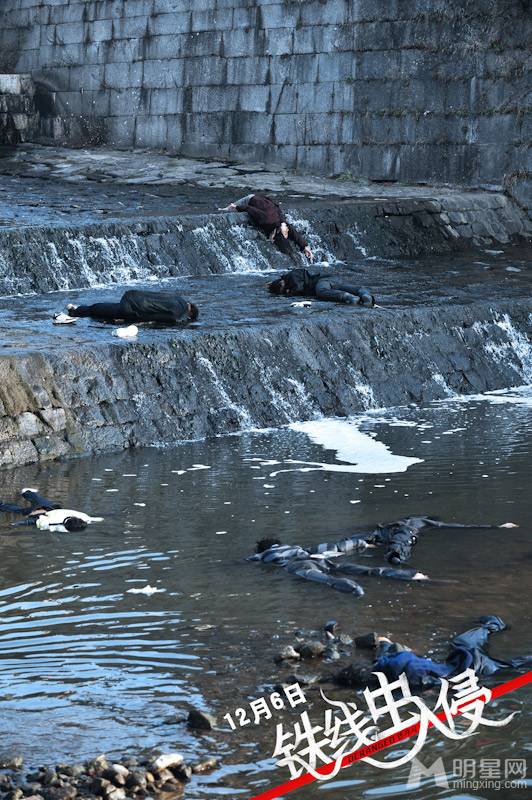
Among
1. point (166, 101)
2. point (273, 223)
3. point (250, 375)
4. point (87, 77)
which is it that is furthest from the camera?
point (87, 77)

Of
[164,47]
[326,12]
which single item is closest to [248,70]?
[326,12]

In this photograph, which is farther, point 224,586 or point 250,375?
point 250,375

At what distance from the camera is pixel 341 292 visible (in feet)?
46.7

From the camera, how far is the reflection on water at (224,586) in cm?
530

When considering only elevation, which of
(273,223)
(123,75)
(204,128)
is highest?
(123,75)

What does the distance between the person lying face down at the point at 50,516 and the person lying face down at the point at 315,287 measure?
19.4ft

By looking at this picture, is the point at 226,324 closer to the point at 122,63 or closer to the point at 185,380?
the point at 185,380

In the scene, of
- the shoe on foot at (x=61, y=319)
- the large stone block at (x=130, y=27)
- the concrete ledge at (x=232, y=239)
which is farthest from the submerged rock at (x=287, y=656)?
the large stone block at (x=130, y=27)

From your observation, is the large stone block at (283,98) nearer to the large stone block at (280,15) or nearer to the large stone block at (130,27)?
the large stone block at (280,15)

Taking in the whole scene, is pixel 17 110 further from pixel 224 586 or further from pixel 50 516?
pixel 224 586

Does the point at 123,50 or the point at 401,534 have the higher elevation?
the point at 123,50

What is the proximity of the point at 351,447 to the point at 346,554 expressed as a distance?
120 inches

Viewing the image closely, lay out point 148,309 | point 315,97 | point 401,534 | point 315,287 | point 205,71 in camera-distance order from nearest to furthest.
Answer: point 401,534 < point 148,309 < point 315,287 < point 315,97 < point 205,71

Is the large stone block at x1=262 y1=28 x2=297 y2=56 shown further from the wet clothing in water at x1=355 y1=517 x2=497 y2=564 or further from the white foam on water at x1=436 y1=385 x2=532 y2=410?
the wet clothing in water at x1=355 y1=517 x2=497 y2=564
